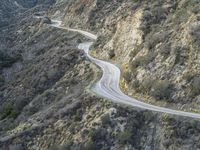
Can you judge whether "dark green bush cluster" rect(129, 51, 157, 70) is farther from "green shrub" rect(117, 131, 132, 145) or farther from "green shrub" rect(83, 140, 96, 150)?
"green shrub" rect(83, 140, 96, 150)

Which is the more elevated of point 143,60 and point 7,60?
point 143,60

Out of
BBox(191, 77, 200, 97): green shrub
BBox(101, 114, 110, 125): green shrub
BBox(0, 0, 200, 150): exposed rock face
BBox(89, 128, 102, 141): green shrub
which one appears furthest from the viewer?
BBox(191, 77, 200, 97): green shrub

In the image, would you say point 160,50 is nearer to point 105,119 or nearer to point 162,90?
point 162,90

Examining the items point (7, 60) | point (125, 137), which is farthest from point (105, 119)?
point (7, 60)

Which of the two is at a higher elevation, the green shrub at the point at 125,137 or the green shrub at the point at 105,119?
the green shrub at the point at 105,119

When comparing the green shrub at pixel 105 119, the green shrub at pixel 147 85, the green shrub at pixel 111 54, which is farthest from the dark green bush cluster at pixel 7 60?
the green shrub at pixel 105 119

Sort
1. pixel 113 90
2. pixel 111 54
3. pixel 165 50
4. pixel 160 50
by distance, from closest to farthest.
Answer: pixel 165 50 < pixel 160 50 < pixel 113 90 < pixel 111 54

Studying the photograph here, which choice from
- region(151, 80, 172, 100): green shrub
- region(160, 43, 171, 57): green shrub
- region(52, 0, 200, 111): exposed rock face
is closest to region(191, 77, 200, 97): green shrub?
region(52, 0, 200, 111): exposed rock face

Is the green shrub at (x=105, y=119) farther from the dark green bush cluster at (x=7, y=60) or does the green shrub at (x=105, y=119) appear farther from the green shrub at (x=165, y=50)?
the dark green bush cluster at (x=7, y=60)

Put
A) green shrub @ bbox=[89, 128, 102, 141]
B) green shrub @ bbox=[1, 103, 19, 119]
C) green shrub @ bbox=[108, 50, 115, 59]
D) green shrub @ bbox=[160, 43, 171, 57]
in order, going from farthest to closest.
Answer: green shrub @ bbox=[108, 50, 115, 59]
green shrub @ bbox=[1, 103, 19, 119]
green shrub @ bbox=[160, 43, 171, 57]
green shrub @ bbox=[89, 128, 102, 141]

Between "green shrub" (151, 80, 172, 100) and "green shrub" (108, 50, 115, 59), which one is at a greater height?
"green shrub" (151, 80, 172, 100)

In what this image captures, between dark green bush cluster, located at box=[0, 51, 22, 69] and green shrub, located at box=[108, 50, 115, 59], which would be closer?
green shrub, located at box=[108, 50, 115, 59]

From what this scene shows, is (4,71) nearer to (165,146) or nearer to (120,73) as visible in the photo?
(120,73)

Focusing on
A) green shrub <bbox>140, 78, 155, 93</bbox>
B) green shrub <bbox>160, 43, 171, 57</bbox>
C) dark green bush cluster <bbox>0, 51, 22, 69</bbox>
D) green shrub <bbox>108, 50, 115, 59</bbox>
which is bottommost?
dark green bush cluster <bbox>0, 51, 22, 69</bbox>
